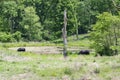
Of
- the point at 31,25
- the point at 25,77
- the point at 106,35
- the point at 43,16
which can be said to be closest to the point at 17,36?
the point at 31,25

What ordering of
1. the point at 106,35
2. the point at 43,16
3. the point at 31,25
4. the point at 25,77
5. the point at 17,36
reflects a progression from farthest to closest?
the point at 43,16, the point at 31,25, the point at 17,36, the point at 106,35, the point at 25,77

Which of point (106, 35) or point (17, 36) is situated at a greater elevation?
point (106, 35)

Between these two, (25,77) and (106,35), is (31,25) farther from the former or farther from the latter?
(25,77)

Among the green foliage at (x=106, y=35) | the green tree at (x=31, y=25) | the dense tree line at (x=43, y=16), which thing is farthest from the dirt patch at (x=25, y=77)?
the green tree at (x=31, y=25)

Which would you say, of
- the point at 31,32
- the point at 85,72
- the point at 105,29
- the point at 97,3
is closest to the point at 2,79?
the point at 85,72

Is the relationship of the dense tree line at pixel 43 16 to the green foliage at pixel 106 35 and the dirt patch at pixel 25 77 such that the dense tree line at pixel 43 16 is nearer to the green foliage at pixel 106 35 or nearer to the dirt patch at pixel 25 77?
the green foliage at pixel 106 35

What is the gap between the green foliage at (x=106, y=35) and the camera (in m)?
37.7

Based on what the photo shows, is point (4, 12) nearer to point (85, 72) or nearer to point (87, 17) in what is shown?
point (87, 17)

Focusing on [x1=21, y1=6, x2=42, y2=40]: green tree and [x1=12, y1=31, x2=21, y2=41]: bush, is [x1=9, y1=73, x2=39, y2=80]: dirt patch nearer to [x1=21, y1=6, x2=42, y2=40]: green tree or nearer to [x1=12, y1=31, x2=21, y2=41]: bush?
[x1=12, y1=31, x2=21, y2=41]: bush

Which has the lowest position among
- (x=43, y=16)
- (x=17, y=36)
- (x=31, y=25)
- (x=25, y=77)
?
(x=17, y=36)

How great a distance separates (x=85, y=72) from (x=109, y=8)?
74.7 metres

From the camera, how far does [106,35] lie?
3809 centimetres

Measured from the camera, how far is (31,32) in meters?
89.0

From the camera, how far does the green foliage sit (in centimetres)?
3772
